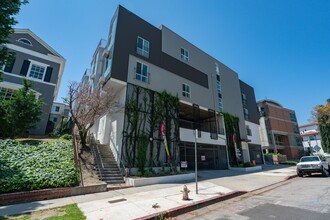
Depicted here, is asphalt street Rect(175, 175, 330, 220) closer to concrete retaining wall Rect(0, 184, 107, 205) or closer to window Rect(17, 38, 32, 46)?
concrete retaining wall Rect(0, 184, 107, 205)

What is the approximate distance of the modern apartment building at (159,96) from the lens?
1424 cm

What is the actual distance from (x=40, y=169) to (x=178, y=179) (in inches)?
348

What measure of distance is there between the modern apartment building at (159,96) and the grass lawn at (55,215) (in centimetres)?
698

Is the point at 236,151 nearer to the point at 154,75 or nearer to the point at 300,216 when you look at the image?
the point at 154,75

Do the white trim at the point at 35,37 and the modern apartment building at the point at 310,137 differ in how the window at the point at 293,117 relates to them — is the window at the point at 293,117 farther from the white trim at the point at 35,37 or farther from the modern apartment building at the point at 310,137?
the white trim at the point at 35,37

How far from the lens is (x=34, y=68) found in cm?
1889

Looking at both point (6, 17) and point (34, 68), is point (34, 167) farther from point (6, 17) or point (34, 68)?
point (34, 68)

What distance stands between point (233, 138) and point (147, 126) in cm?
1392

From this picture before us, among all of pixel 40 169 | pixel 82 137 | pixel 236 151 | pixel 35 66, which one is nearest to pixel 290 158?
pixel 236 151

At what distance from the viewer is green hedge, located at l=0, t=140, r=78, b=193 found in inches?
291

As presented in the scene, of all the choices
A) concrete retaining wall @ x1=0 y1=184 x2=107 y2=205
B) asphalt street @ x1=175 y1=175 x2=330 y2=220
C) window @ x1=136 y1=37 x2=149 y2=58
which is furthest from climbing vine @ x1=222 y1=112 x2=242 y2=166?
concrete retaining wall @ x1=0 y1=184 x2=107 y2=205

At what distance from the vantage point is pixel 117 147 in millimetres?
13273

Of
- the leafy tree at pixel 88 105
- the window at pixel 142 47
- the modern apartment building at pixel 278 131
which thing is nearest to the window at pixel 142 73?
the window at pixel 142 47

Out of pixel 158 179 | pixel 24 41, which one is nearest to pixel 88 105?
pixel 158 179
